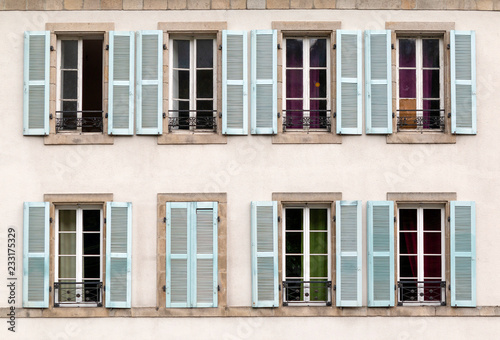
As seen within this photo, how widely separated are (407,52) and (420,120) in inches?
46.5

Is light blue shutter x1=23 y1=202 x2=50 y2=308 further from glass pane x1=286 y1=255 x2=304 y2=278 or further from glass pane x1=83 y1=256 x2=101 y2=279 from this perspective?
glass pane x1=286 y1=255 x2=304 y2=278

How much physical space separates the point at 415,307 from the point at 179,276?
3.88m

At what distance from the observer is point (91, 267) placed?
640 inches

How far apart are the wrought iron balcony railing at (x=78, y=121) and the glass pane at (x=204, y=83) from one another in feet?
5.60

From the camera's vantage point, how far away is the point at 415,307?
52.5ft

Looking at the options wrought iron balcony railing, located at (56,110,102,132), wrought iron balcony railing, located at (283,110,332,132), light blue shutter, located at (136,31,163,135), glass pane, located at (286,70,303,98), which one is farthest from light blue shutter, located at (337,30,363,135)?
wrought iron balcony railing, located at (56,110,102,132)

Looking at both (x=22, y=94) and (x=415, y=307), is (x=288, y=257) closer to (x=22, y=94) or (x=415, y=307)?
(x=415, y=307)

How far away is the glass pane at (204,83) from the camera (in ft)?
54.0

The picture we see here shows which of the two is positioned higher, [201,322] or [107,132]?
[107,132]

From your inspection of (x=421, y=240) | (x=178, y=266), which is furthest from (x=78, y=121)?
(x=421, y=240)

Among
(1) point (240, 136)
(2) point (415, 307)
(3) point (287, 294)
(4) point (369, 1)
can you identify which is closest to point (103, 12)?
(1) point (240, 136)

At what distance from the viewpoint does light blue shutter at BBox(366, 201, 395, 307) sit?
625 inches

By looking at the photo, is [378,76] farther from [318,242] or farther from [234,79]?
[318,242]

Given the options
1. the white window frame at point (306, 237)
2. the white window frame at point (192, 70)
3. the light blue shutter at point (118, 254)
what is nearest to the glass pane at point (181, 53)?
the white window frame at point (192, 70)
